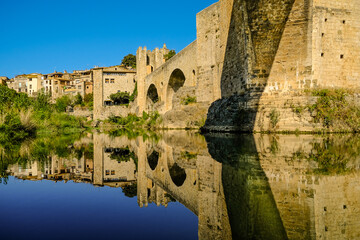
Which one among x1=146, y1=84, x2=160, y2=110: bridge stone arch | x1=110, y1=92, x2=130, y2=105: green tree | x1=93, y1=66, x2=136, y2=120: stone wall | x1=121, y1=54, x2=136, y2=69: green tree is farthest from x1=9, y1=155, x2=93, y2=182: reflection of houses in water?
x1=121, y1=54, x2=136, y2=69: green tree

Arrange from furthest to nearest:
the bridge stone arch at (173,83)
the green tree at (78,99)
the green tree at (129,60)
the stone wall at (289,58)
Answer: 1. the green tree at (129,60)
2. the green tree at (78,99)
3. the bridge stone arch at (173,83)
4. the stone wall at (289,58)

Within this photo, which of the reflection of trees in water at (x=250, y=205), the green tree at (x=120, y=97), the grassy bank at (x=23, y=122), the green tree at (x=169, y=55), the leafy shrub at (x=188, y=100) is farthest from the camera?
the green tree at (x=120, y=97)

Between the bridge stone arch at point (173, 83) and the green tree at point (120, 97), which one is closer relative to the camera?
the bridge stone arch at point (173, 83)

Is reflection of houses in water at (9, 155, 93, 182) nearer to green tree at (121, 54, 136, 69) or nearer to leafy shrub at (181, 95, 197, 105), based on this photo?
leafy shrub at (181, 95, 197, 105)

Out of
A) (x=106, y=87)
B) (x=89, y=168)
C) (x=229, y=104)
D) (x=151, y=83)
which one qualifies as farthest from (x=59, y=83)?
(x=89, y=168)

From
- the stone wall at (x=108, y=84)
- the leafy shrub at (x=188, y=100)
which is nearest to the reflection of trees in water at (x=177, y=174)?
the leafy shrub at (x=188, y=100)

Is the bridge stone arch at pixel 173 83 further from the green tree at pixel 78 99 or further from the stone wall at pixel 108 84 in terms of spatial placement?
the green tree at pixel 78 99

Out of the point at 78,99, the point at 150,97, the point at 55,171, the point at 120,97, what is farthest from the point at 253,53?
the point at 78,99

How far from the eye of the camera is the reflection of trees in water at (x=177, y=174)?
3968 millimetres

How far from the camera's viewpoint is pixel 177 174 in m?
4.38

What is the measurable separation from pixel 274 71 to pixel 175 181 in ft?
29.3

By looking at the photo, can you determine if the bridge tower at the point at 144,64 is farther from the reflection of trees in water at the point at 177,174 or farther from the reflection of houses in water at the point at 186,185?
the reflection of trees in water at the point at 177,174

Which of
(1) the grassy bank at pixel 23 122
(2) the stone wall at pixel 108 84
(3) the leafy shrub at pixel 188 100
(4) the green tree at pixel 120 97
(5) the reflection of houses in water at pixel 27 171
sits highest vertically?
(2) the stone wall at pixel 108 84

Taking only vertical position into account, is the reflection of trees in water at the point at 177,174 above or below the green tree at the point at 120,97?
below
